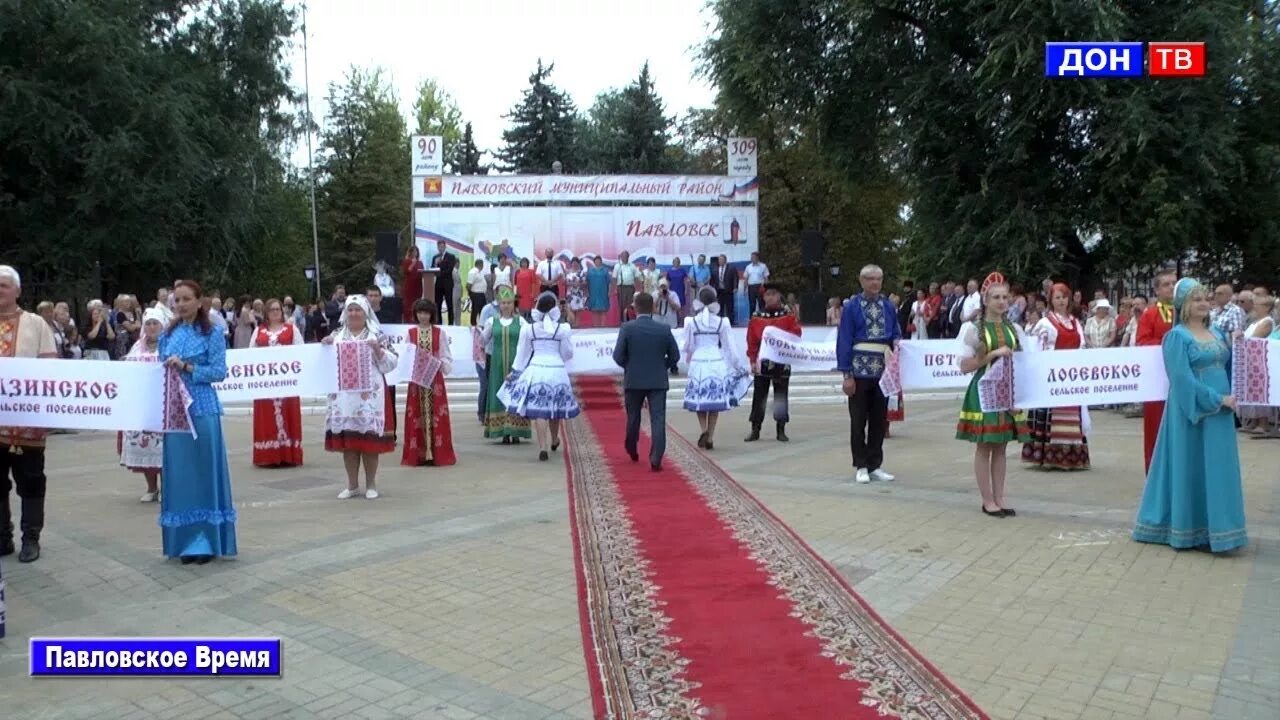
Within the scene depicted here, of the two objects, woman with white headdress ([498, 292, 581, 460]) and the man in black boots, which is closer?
the man in black boots

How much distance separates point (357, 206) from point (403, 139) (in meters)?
7.41

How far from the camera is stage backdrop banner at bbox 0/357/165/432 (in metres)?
6.80

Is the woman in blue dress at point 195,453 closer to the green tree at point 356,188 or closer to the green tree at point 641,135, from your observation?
the green tree at point 641,135

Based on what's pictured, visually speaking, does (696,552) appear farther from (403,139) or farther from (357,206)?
(403,139)

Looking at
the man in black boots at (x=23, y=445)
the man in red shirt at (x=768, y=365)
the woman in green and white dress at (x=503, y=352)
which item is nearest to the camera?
the man in black boots at (x=23, y=445)

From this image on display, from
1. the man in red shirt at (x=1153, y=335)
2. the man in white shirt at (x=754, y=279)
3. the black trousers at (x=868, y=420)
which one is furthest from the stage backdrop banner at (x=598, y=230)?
the man in red shirt at (x=1153, y=335)

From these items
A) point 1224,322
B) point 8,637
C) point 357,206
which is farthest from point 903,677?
point 357,206

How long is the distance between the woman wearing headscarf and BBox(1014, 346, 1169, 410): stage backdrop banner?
0.56ft

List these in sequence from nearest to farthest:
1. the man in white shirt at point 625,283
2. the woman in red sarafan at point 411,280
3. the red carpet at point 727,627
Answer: the red carpet at point 727,627 < the woman in red sarafan at point 411,280 < the man in white shirt at point 625,283

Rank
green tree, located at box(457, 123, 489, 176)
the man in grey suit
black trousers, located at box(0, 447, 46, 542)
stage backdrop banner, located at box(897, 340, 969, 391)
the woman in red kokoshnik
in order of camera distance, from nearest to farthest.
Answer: black trousers, located at box(0, 447, 46, 542), stage backdrop banner, located at box(897, 340, 969, 391), the woman in red kokoshnik, the man in grey suit, green tree, located at box(457, 123, 489, 176)

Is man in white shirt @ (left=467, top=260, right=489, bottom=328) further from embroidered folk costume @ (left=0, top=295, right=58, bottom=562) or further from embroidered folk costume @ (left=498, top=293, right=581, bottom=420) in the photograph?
embroidered folk costume @ (left=0, top=295, right=58, bottom=562)

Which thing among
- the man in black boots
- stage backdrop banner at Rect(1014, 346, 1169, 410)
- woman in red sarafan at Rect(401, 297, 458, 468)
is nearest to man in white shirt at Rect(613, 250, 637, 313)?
woman in red sarafan at Rect(401, 297, 458, 468)

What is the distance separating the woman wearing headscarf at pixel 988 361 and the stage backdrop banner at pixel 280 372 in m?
5.43

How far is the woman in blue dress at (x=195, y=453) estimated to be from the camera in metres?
6.95
